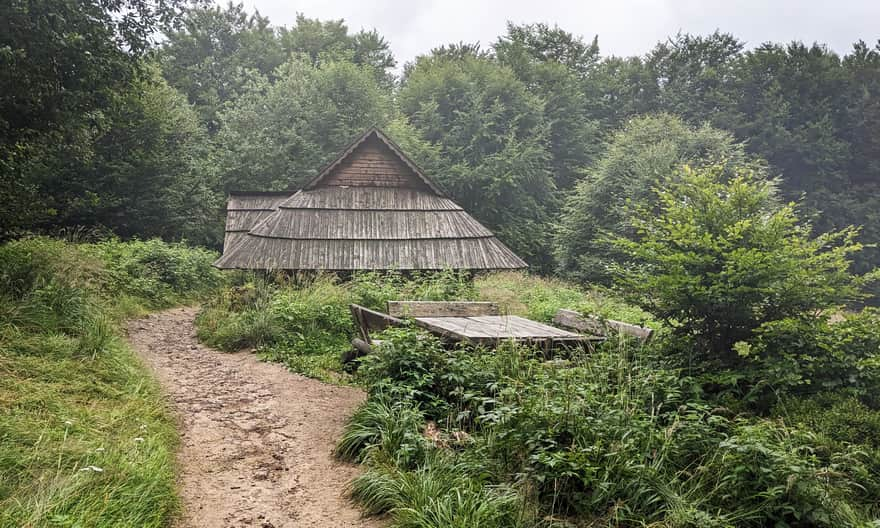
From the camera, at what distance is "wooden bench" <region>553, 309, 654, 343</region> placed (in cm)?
580

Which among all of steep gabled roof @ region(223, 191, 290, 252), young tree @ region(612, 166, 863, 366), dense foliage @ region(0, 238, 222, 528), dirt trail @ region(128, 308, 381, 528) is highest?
steep gabled roof @ region(223, 191, 290, 252)

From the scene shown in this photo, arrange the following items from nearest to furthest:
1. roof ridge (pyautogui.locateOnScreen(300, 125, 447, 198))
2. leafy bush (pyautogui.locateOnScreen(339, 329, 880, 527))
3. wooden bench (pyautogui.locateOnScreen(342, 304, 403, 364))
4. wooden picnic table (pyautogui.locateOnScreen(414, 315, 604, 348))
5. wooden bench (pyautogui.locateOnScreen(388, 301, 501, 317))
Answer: leafy bush (pyautogui.locateOnScreen(339, 329, 880, 527)) < wooden picnic table (pyautogui.locateOnScreen(414, 315, 604, 348)) < wooden bench (pyautogui.locateOnScreen(342, 304, 403, 364)) < wooden bench (pyautogui.locateOnScreen(388, 301, 501, 317)) < roof ridge (pyautogui.locateOnScreen(300, 125, 447, 198))

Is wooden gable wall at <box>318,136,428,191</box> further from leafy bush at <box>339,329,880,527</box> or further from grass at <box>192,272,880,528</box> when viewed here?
leafy bush at <box>339,329,880,527</box>

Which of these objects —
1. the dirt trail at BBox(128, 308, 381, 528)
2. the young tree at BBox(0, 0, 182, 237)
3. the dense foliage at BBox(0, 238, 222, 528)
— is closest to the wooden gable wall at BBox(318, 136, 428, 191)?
the young tree at BBox(0, 0, 182, 237)

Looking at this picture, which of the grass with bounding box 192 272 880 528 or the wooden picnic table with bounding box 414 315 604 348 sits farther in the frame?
the wooden picnic table with bounding box 414 315 604 348

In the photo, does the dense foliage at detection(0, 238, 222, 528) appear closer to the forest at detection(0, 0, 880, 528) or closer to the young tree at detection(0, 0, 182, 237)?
the forest at detection(0, 0, 880, 528)

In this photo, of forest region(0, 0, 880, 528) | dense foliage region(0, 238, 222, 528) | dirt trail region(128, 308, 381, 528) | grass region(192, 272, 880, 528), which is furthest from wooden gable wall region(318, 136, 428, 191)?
grass region(192, 272, 880, 528)

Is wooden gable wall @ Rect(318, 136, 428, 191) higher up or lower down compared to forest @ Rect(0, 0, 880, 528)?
higher up

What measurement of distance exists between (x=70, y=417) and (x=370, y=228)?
10.6 metres

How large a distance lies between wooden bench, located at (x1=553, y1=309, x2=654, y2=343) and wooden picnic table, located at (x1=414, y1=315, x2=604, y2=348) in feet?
0.52

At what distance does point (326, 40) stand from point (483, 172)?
2163 centimetres

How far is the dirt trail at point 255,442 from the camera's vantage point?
3.97m

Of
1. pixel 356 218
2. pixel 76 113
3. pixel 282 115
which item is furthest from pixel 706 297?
pixel 282 115

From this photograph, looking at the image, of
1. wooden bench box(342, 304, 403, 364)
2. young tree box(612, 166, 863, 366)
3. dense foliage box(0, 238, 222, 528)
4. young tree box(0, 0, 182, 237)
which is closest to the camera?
dense foliage box(0, 238, 222, 528)
